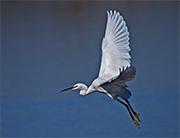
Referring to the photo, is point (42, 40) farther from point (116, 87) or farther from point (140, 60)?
point (116, 87)

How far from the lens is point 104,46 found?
13.4 ft

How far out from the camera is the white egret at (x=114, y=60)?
12.4ft

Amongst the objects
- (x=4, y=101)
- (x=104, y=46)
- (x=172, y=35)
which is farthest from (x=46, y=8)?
(x=104, y=46)

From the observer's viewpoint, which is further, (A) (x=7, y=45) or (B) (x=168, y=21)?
(B) (x=168, y=21)

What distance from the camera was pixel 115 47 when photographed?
400 cm

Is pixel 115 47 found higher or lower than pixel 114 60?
higher

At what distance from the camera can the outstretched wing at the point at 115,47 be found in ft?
12.8

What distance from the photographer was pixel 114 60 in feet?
13.0

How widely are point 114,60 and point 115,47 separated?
115mm

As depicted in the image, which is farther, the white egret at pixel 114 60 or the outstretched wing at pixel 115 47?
the outstretched wing at pixel 115 47

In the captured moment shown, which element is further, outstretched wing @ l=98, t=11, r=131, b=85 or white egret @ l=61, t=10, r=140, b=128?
outstretched wing @ l=98, t=11, r=131, b=85

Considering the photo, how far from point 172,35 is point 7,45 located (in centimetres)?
284

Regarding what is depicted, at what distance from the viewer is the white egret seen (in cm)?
378

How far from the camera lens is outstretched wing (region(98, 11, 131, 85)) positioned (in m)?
3.90
